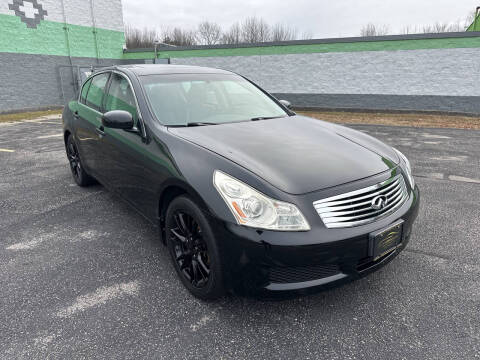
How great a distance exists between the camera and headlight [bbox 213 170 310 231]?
1930 mm

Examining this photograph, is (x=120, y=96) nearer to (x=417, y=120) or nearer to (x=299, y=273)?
(x=299, y=273)

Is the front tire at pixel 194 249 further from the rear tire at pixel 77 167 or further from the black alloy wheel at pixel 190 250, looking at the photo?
the rear tire at pixel 77 167

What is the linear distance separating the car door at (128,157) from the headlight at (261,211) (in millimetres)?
873

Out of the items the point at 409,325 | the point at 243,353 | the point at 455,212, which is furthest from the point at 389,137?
the point at 243,353

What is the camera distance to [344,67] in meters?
15.5

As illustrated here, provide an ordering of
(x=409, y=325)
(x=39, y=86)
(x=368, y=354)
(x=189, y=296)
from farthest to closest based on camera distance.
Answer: (x=39, y=86) < (x=189, y=296) < (x=409, y=325) < (x=368, y=354)

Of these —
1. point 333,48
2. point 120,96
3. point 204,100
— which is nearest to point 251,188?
point 204,100

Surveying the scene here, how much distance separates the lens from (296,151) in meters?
2.45

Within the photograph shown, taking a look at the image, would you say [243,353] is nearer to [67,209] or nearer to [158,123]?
[158,123]

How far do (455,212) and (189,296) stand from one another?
325 centimetres

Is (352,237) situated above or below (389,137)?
above

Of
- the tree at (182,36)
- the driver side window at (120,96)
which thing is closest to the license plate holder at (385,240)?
the driver side window at (120,96)

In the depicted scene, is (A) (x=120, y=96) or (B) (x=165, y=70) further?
(B) (x=165, y=70)

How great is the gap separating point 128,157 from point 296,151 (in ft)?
5.00
